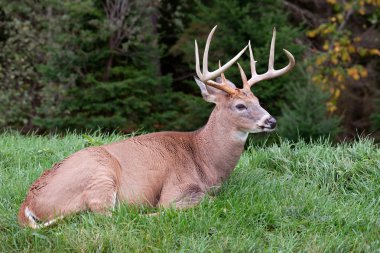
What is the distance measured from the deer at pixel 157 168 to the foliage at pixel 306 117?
4.86m

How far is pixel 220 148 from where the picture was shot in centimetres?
537

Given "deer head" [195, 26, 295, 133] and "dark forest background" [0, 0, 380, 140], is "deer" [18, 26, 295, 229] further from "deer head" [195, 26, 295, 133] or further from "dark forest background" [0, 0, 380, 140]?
"dark forest background" [0, 0, 380, 140]

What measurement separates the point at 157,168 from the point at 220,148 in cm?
60

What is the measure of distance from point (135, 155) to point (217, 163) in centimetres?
69

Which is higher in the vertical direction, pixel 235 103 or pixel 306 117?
pixel 235 103

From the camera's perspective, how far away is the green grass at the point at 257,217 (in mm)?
4223

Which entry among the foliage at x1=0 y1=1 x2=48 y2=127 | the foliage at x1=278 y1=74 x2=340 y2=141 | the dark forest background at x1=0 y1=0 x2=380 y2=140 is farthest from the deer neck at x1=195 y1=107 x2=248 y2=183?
the foliage at x1=0 y1=1 x2=48 y2=127

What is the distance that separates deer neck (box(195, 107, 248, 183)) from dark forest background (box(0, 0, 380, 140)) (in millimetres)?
5111

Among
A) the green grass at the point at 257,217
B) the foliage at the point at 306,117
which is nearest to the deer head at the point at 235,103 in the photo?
the green grass at the point at 257,217

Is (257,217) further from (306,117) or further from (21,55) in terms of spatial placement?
(21,55)

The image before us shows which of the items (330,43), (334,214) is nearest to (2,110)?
(330,43)

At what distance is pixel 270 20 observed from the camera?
1208 centimetres

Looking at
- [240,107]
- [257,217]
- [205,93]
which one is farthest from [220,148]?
[257,217]

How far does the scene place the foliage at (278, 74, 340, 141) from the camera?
1041 centimetres
